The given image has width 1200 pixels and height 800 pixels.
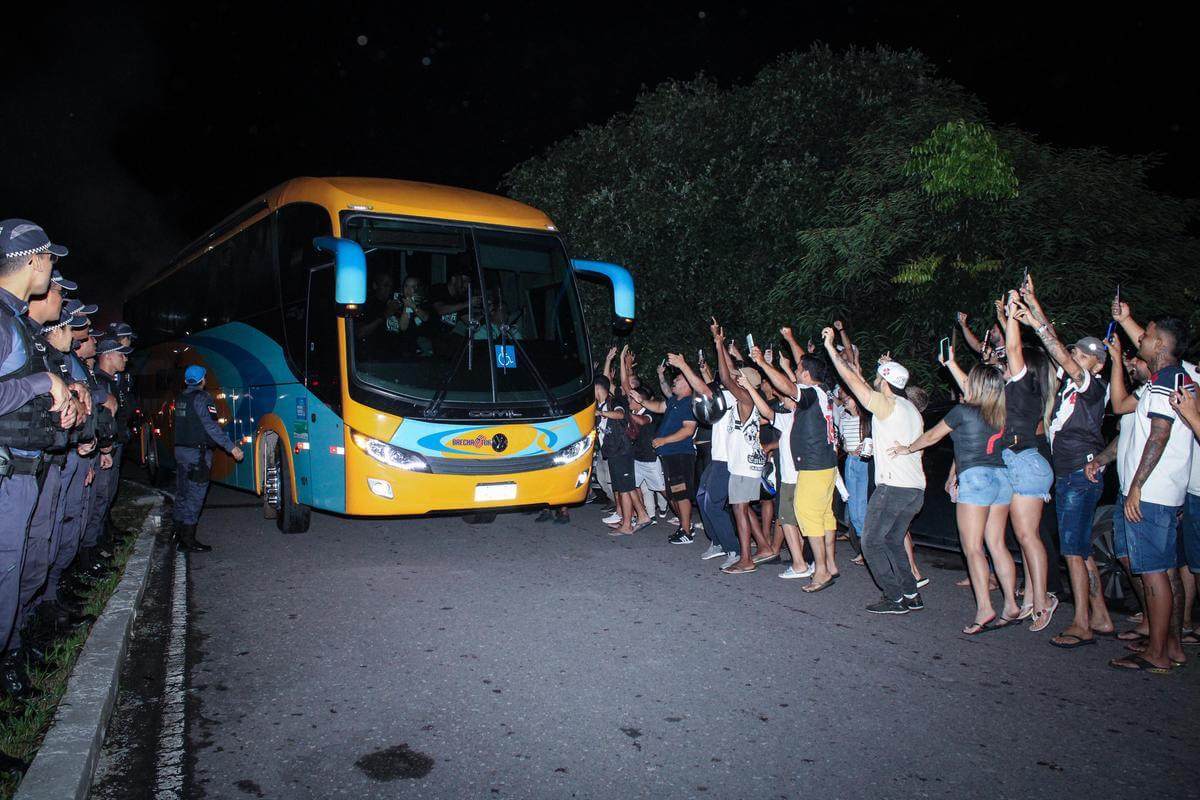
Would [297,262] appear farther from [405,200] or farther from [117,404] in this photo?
[117,404]

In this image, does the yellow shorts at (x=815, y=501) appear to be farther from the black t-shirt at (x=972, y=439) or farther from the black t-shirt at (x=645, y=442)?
the black t-shirt at (x=645, y=442)

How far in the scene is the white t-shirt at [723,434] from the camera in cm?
785

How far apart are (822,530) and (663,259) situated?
7.77 metres

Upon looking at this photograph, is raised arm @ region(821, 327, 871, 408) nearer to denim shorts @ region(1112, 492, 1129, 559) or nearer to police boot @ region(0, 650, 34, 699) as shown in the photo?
denim shorts @ region(1112, 492, 1129, 559)

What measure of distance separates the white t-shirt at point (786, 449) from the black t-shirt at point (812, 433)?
0.37 ft

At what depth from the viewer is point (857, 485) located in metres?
7.59

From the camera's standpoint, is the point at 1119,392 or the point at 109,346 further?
the point at 109,346

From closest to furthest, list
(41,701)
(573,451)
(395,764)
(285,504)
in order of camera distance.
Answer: (395,764), (41,701), (573,451), (285,504)

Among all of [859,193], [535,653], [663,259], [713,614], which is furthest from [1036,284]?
[535,653]

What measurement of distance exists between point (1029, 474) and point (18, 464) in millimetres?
6059

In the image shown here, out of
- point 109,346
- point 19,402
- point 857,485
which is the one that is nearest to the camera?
point 19,402

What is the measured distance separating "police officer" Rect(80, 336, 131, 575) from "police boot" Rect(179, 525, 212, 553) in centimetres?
65

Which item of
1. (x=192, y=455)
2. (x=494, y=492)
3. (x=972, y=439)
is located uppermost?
(x=972, y=439)

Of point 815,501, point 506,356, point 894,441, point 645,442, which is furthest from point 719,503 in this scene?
point 506,356
